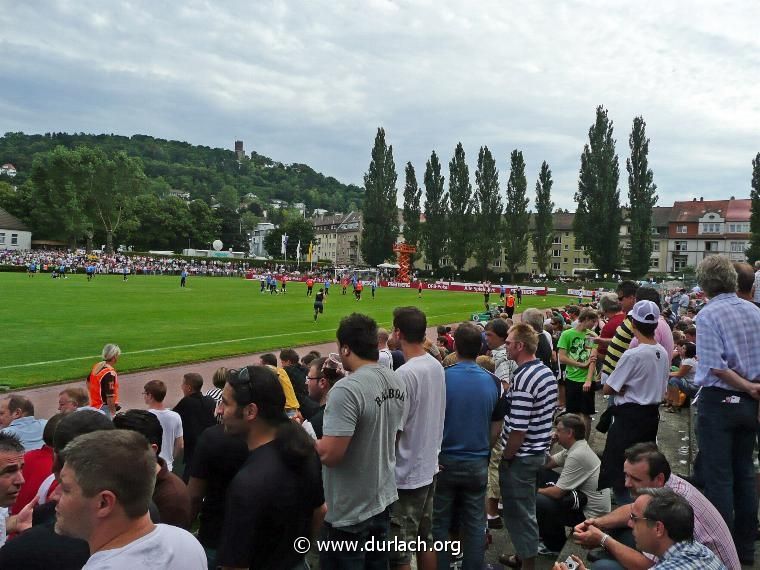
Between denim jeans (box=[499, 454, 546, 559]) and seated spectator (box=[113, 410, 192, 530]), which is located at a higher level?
seated spectator (box=[113, 410, 192, 530])

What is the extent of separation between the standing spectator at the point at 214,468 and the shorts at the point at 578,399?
7253 millimetres

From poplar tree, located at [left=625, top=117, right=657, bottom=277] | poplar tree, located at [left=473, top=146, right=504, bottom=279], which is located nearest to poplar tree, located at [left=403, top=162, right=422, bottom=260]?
poplar tree, located at [left=473, top=146, right=504, bottom=279]

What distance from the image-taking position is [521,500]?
5605 millimetres

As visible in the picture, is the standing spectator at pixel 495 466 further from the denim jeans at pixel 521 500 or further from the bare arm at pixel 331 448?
the bare arm at pixel 331 448

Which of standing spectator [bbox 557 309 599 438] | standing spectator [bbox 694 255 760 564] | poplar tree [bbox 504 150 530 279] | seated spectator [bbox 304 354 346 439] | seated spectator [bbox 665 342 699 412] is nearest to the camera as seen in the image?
standing spectator [bbox 694 255 760 564]

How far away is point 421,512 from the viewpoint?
4980mm

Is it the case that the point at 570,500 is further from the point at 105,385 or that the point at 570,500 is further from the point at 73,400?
the point at 105,385

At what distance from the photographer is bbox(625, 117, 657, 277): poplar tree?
243 feet

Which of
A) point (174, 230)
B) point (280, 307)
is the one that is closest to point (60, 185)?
→ point (174, 230)

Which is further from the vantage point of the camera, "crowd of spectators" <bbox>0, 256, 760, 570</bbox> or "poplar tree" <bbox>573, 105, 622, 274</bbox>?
"poplar tree" <bbox>573, 105, 622, 274</bbox>

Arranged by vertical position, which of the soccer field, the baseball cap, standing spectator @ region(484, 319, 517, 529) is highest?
the baseball cap

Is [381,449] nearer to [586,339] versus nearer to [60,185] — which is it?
[586,339]

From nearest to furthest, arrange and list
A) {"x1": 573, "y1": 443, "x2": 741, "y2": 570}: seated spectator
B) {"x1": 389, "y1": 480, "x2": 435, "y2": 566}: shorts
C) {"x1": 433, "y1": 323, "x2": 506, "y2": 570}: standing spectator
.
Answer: {"x1": 573, "y1": 443, "x2": 741, "y2": 570}: seated spectator → {"x1": 389, "y1": 480, "x2": 435, "y2": 566}: shorts → {"x1": 433, "y1": 323, "x2": 506, "y2": 570}: standing spectator

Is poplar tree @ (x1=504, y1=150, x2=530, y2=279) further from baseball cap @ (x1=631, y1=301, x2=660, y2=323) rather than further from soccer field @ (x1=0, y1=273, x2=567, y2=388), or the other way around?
baseball cap @ (x1=631, y1=301, x2=660, y2=323)
